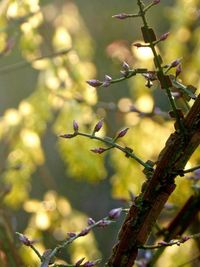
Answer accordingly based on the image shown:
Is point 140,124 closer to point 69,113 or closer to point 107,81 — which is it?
point 69,113

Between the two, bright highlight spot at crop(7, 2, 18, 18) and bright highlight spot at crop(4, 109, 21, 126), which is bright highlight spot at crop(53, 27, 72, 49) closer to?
bright highlight spot at crop(4, 109, 21, 126)

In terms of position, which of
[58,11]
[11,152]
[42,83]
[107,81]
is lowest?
[107,81]

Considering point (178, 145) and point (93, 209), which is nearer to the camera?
point (178, 145)

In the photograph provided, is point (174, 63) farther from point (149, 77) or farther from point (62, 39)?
point (62, 39)

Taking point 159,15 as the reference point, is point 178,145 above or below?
below

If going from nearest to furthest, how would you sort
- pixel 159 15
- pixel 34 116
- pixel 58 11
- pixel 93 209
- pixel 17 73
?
pixel 34 116, pixel 58 11, pixel 159 15, pixel 93 209, pixel 17 73

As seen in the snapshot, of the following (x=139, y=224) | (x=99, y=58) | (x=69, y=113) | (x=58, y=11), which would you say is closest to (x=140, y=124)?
(x=69, y=113)

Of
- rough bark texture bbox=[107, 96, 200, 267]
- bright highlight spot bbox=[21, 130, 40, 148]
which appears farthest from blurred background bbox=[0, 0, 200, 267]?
rough bark texture bbox=[107, 96, 200, 267]

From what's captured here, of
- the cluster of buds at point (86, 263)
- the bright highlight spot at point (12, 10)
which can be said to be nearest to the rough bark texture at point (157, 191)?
the cluster of buds at point (86, 263)
